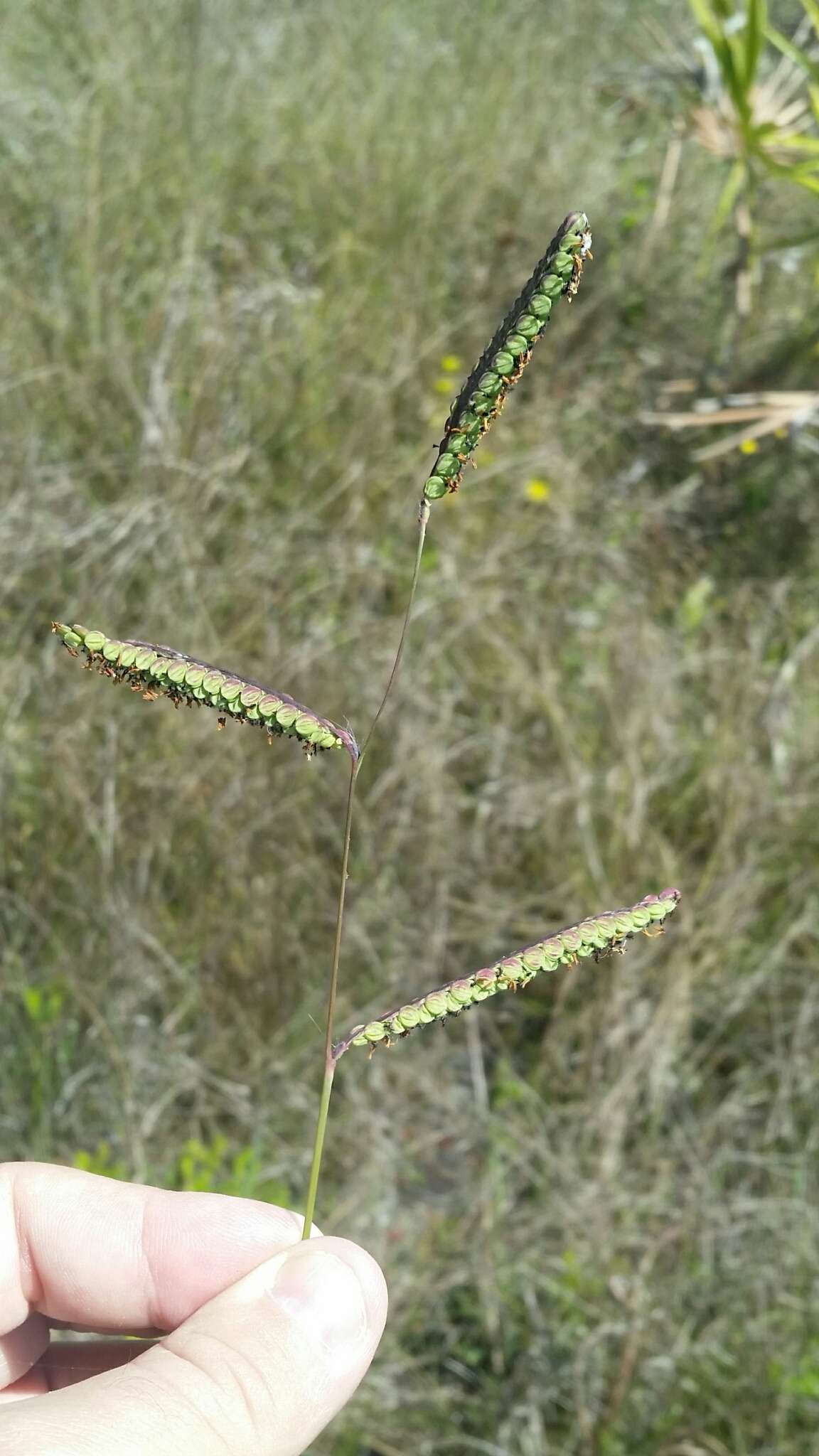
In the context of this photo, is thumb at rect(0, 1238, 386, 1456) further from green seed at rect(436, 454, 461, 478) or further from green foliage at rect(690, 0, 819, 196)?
green foliage at rect(690, 0, 819, 196)

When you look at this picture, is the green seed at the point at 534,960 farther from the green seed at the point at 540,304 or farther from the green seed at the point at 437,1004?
the green seed at the point at 540,304

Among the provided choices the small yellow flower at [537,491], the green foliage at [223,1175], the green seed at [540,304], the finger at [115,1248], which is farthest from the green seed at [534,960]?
the small yellow flower at [537,491]

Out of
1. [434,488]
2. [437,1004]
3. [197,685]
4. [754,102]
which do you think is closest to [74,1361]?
[437,1004]

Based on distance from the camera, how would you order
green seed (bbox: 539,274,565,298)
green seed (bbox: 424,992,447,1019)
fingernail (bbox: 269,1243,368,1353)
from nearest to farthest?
green seed (bbox: 539,274,565,298), green seed (bbox: 424,992,447,1019), fingernail (bbox: 269,1243,368,1353)

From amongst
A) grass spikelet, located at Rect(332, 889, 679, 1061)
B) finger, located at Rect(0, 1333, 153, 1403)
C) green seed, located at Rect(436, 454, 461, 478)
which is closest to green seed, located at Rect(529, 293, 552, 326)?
green seed, located at Rect(436, 454, 461, 478)

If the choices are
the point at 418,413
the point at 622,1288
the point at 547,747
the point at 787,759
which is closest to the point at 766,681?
the point at 787,759

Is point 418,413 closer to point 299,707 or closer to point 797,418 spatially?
point 797,418

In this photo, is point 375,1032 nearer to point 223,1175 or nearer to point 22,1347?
point 22,1347
